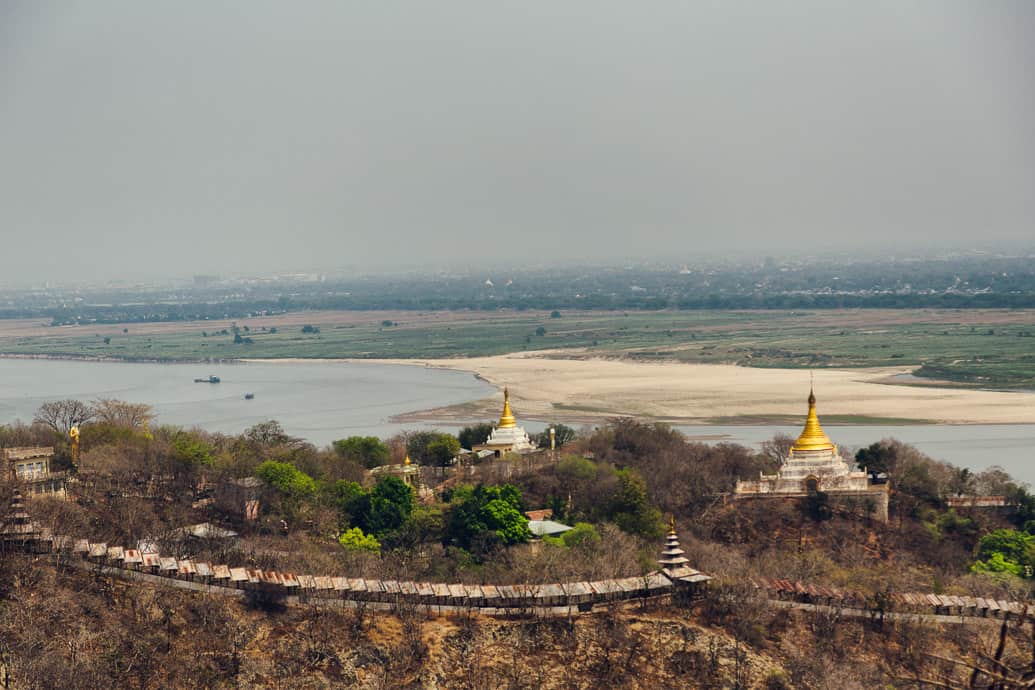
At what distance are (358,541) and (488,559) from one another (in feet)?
10.5

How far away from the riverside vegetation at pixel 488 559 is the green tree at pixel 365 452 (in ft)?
0.29

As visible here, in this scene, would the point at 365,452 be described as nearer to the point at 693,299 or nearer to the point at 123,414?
the point at 123,414

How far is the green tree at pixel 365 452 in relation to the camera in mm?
45000

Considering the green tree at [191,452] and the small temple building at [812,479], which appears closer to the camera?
the green tree at [191,452]

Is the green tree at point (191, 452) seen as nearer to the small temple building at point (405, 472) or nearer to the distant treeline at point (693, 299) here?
the small temple building at point (405, 472)

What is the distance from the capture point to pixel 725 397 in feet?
235

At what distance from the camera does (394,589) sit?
29047mm

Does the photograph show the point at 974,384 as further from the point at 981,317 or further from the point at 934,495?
the point at 981,317

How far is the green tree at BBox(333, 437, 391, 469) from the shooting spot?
A: 45.0 m

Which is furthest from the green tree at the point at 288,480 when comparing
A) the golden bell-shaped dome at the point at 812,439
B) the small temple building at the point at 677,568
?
the golden bell-shaped dome at the point at 812,439

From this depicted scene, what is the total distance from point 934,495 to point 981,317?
277 feet

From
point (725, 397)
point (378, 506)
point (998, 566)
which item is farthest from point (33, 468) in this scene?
point (725, 397)

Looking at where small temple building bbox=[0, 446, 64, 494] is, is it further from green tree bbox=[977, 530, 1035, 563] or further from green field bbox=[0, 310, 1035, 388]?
green field bbox=[0, 310, 1035, 388]

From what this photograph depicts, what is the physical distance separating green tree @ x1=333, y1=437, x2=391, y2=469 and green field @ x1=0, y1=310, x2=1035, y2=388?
128 feet
